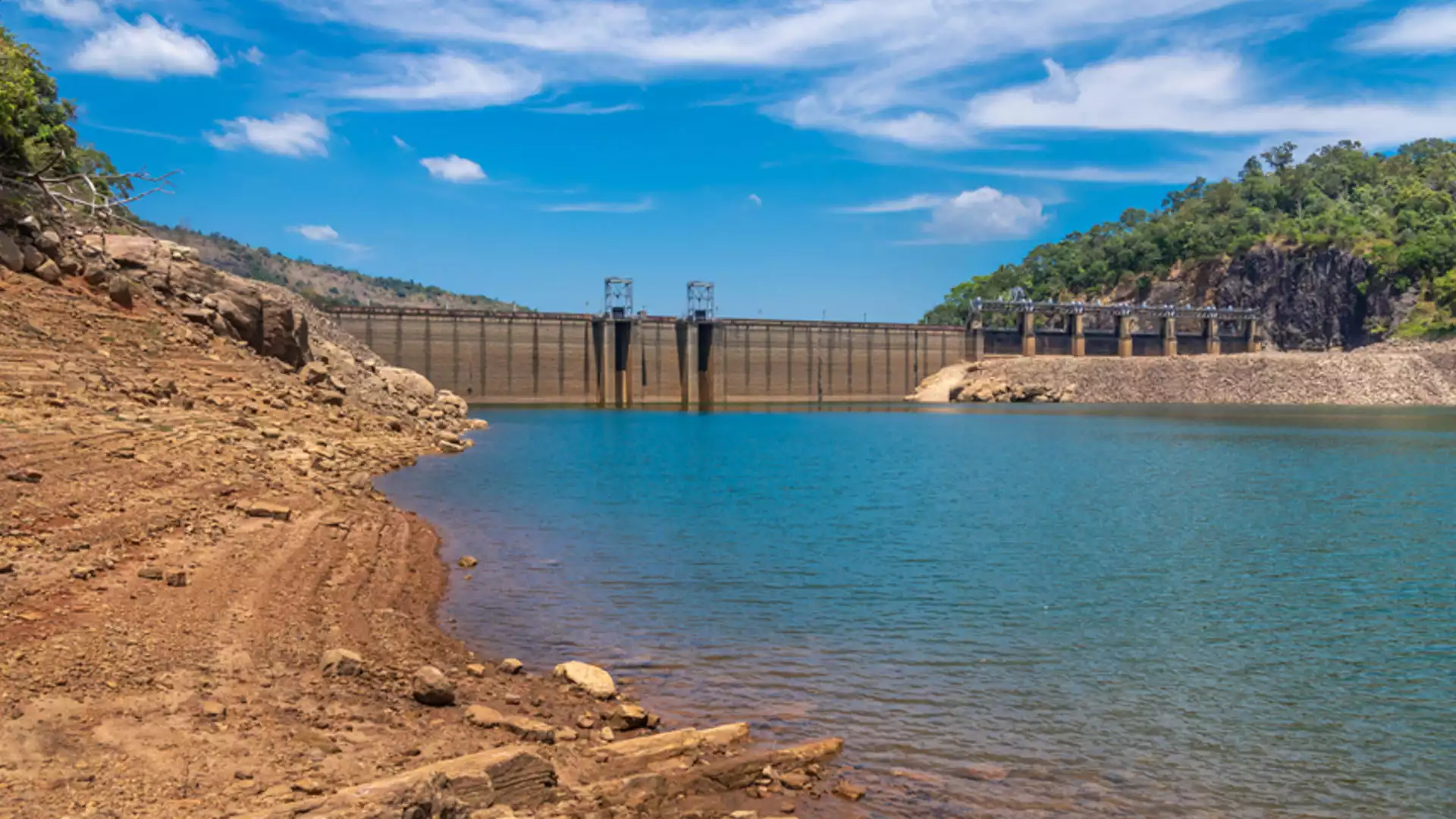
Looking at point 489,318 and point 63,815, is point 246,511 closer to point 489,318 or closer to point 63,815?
point 63,815

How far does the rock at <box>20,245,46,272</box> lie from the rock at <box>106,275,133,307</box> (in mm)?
1800

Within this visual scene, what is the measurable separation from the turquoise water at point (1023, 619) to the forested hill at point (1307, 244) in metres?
115

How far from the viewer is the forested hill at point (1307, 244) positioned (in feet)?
431

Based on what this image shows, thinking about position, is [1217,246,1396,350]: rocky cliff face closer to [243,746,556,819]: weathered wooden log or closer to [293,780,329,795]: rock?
[243,746,556,819]: weathered wooden log

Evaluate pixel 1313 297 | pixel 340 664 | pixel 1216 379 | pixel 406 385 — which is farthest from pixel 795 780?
pixel 1313 297

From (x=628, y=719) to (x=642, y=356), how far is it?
297 ft

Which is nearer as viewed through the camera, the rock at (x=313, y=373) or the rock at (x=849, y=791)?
the rock at (x=849, y=791)

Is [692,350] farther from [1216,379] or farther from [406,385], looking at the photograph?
[1216,379]

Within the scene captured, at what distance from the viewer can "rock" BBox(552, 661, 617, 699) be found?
10.5 metres

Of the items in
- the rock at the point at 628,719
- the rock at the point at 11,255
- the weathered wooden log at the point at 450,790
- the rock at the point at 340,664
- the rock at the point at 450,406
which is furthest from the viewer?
the rock at the point at 450,406

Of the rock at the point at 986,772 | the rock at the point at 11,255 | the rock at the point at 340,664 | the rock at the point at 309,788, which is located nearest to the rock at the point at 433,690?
the rock at the point at 340,664

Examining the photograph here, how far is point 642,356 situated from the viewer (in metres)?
99.6

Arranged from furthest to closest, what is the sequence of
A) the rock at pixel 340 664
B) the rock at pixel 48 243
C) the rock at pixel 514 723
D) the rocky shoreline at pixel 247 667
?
the rock at pixel 48 243 < the rock at pixel 340 664 < the rock at pixel 514 723 < the rocky shoreline at pixel 247 667

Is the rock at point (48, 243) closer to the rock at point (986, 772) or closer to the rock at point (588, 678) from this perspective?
the rock at point (588, 678)
